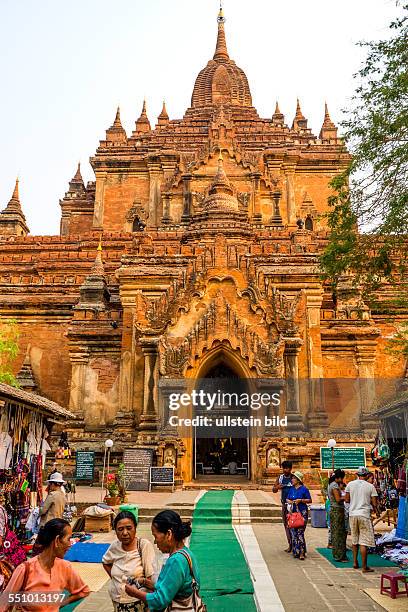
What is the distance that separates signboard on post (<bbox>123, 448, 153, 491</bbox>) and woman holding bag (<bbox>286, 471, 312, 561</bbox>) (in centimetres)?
787

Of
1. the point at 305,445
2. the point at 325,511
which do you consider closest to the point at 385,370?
the point at 305,445

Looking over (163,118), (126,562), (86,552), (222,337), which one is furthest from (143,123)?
(126,562)

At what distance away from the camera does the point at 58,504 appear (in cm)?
1017

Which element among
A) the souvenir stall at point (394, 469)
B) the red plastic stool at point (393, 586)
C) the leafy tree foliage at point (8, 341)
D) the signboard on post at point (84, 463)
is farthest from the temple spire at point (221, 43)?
the red plastic stool at point (393, 586)

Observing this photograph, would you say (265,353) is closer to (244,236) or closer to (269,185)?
(244,236)

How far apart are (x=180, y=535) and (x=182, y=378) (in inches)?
575

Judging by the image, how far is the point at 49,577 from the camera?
4.80 metres

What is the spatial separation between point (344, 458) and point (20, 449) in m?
9.23

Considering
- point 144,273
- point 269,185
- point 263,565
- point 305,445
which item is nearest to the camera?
point 263,565

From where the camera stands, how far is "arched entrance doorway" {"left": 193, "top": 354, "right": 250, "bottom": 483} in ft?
67.8

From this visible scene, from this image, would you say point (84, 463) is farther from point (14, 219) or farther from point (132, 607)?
point (14, 219)

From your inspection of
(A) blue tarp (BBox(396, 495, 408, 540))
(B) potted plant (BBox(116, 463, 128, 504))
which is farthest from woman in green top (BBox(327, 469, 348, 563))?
(B) potted plant (BBox(116, 463, 128, 504))

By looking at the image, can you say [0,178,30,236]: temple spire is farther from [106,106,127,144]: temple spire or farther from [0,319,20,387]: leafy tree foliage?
[0,319,20,387]: leafy tree foliage

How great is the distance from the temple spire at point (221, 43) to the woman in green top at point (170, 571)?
54561mm
